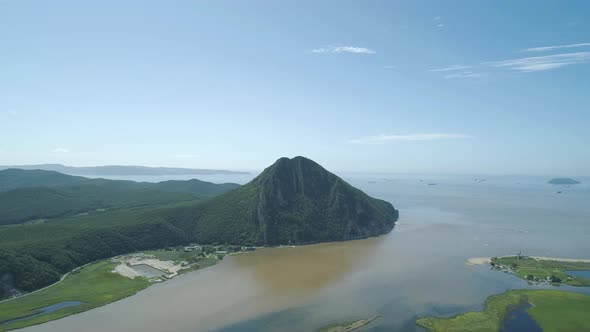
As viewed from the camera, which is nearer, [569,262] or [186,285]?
[186,285]

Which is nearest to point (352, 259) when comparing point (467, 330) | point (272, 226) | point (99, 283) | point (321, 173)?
point (272, 226)

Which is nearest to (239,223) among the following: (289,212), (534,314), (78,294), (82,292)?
(289,212)

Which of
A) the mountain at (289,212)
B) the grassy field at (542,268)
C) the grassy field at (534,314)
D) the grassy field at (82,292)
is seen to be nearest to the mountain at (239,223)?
the mountain at (289,212)

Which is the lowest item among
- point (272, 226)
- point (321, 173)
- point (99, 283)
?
point (99, 283)

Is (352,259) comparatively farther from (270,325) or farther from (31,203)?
(31,203)

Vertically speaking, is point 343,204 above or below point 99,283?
above

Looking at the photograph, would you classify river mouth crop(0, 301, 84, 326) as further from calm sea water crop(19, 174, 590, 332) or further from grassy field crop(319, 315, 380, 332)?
grassy field crop(319, 315, 380, 332)

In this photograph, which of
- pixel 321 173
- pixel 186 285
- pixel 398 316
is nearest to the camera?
pixel 398 316

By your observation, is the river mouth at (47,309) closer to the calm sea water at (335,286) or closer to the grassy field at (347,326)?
the calm sea water at (335,286)
